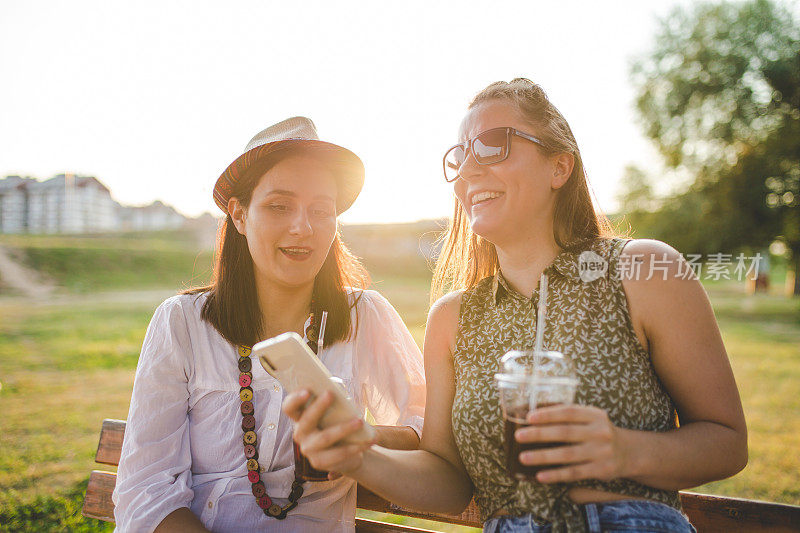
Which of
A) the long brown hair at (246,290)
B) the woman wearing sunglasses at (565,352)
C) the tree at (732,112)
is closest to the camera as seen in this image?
the woman wearing sunglasses at (565,352)

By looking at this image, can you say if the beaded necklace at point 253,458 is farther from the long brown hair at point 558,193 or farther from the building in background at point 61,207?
the building in background at point 61,207

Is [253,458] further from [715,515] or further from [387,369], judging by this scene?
[715,515]

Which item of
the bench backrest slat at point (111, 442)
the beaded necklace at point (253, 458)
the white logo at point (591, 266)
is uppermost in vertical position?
the white logo at point (591, 266)

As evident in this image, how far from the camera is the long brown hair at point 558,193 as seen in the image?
2504mm

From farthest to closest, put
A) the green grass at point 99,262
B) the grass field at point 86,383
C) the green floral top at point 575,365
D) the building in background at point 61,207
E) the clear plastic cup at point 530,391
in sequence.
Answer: the building in background at point 61,207, the green grass at point 99,262, the grass field at point 86,383, the green floral top at point 575,365, the clear plastic cup at point 530,391

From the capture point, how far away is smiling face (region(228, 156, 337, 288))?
2.66m

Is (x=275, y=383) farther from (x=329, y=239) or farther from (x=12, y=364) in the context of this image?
(x=12, y=364)

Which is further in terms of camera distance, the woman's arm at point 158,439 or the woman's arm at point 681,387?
the woman's arm at point 158,439

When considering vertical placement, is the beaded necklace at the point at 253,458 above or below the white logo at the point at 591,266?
below

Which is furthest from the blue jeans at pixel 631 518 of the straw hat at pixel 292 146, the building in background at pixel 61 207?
the building in background at pixel 61 207

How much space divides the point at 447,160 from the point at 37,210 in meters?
36.4

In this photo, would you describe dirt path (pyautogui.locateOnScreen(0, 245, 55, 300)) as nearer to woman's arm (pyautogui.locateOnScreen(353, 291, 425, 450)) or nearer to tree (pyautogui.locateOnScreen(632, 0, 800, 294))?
woman's arm (pyautogui.locateOnScreen(353, 291, 425, 450))

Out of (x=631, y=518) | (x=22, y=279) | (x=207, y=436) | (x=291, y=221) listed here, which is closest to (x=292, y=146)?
(x=291, y=221)

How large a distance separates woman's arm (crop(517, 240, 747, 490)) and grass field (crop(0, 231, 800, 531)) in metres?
2.18
